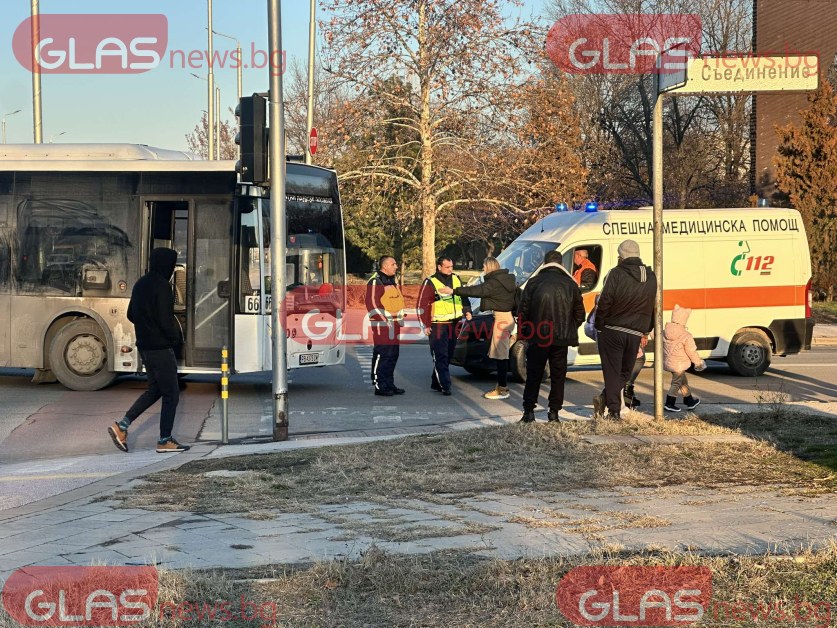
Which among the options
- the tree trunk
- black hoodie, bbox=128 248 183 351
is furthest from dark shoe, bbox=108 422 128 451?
the tree trunk

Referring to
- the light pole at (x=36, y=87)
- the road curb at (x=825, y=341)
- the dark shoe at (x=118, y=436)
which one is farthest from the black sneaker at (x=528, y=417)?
the light pole at (x=36, y=87)

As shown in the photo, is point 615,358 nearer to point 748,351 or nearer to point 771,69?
point 748,351

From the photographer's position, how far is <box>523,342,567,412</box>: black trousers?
36.9 feet

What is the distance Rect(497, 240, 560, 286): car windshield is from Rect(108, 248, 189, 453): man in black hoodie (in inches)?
252

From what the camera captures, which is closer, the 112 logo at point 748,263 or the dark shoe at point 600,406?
the dark shoe at point 600,406

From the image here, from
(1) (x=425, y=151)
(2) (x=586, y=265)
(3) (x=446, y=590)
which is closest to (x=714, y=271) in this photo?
(2) (x=586, y=265)

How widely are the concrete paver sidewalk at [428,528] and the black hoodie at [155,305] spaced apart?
9.44 feet

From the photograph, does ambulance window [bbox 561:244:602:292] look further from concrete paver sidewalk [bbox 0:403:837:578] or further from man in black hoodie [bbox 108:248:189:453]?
concrete paver sidewalk [bbox 0:403:837:578]

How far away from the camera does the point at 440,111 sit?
2852cm

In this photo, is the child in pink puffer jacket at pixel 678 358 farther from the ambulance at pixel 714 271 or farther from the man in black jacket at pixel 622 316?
the ambulance at pixel 714 271

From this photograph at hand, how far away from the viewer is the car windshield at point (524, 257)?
16219mm

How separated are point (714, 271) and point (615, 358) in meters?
5.89

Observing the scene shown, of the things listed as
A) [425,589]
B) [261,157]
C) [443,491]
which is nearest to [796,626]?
[425,589]

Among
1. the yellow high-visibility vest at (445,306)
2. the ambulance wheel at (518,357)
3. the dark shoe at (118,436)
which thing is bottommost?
the dark shoe at (118,436)
